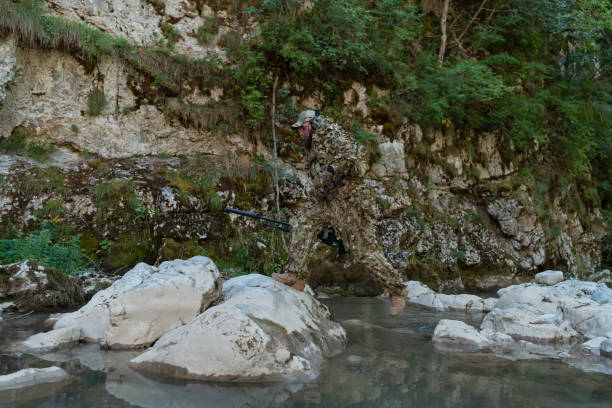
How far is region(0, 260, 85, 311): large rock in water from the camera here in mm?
5207

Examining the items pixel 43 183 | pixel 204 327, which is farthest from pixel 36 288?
pixel 204 327

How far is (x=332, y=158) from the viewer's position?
4277mm

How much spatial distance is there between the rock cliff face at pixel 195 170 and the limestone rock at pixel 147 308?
3093mm

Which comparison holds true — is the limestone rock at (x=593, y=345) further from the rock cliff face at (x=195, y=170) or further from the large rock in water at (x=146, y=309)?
the rock cliff face at (x=195, y=170)

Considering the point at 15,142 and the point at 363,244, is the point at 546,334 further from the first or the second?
the point at 15,142

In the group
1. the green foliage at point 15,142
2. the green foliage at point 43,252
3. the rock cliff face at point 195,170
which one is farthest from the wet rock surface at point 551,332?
the green foliage at point 15,142

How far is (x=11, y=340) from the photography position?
12.3 ft

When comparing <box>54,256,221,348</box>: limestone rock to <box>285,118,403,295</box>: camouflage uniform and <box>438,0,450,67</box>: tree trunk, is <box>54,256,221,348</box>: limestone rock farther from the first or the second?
<box>438,0,450,67</box>: tree trunk

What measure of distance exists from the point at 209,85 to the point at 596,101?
11894 millimetres

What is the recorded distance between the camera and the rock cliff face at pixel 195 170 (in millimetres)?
7336

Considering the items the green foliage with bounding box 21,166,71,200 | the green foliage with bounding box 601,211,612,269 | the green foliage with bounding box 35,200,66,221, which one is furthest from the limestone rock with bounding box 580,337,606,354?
the green foliage with bounding box 601,211,612,269

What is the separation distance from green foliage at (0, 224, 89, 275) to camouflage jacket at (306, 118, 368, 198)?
160 inches

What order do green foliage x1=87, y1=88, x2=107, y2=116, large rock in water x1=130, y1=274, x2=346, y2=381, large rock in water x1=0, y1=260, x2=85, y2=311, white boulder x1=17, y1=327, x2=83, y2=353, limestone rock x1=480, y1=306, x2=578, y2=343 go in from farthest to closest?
green foliage x1=87, y1=88, x2=107, y2=116 → large rock in water x1=0, y1=260, x2=85, y2=311 → limestone rock x1=480, y1=306, x2=578, y2=343 → white boulder x1=17, y1=327, x2=83, y2=353 → large rock in water x1=130, y1=274, x2=346, y2=381

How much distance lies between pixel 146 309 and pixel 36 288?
250 centimetres
